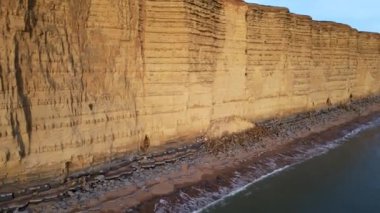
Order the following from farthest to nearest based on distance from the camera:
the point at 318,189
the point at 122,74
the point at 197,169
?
the point at 318,189 < the point at 197,169 < the point at 122,74

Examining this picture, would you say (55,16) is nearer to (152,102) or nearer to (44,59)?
(44,59)

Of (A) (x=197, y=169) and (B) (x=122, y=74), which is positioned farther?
(A) (x=197, y=169)

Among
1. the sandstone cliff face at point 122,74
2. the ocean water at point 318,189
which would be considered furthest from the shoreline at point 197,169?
the ocean water at point 318,189

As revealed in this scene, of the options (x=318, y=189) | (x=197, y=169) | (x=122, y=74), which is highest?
(x=122, y=74)

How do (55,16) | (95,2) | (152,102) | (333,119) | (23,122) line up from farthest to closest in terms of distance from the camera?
1. (333,119)
2. (152,102)
3. (95,2)
4. (55,16)
5. (23,122)

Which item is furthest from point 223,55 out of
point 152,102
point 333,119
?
point 333,119

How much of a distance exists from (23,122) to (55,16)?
1.93 meters

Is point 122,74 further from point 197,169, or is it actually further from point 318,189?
point 318,189

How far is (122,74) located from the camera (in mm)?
9242

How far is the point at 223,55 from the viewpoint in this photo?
12.7 m

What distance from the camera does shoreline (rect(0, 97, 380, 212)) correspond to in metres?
7.85

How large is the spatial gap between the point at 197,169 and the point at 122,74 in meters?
2.83

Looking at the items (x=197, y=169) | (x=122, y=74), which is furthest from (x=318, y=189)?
(x=122, y=74)

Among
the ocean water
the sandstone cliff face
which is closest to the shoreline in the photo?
the sandstone cliff face
